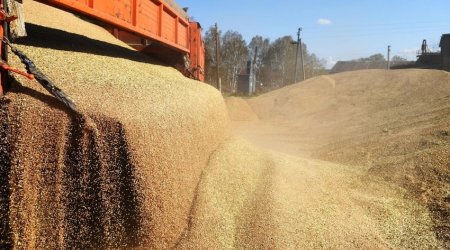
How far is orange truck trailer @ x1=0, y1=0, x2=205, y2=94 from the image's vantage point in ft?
11.4

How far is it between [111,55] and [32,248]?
8.10ft

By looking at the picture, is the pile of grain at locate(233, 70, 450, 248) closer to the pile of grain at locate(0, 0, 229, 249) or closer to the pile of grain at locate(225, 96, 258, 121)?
the pile of grain at locate(225, 96, 258, 121)

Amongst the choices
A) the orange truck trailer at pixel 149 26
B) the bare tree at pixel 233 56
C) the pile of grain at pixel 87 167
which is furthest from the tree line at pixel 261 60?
the pile of grain at pixel 87 167

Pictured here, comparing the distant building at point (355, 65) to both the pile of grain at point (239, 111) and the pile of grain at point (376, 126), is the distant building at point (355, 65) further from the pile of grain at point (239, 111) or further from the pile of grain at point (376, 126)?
the pile of grain at point (239, 111)

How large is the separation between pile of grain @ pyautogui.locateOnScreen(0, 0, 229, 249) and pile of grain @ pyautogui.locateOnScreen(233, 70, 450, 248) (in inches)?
105

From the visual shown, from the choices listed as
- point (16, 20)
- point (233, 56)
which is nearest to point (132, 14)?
point (16, 20)

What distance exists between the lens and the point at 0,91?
9.41 feet

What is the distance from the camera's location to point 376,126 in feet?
32.8

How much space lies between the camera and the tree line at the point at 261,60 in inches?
1844

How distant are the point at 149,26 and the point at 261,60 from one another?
56507 mm

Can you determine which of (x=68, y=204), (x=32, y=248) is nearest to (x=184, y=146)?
(x=68, y=204)

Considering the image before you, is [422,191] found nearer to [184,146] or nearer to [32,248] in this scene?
[184,146]

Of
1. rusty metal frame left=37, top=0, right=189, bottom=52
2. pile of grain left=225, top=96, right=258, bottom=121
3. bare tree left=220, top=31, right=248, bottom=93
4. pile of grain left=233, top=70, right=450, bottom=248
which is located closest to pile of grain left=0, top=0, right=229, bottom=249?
rusty metal frame left=37, top=0, right=189, bottom=52

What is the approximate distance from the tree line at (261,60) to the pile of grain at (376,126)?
1000 inches
